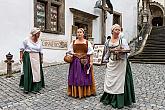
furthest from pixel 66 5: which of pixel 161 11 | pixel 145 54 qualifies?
pixel 161 11

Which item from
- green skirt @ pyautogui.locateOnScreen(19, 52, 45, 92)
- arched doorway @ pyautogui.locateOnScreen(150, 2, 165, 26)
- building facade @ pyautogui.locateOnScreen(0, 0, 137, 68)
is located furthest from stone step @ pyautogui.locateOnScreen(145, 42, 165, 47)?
arched doorway @ pyautogui.locateOnScreen(150, 2, 165, 26)

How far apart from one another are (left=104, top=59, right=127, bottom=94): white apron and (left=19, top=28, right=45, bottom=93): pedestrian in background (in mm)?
2198

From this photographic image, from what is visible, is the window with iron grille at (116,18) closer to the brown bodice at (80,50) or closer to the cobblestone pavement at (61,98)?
the cobblestone pavement at (61,98)

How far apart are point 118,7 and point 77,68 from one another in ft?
43.1

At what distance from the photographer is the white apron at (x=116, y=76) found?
588cm

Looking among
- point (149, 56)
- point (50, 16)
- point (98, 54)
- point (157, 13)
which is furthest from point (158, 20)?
point (50, 16)

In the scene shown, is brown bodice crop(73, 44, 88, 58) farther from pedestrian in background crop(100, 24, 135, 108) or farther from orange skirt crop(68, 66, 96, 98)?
pedestrian in background crop(100, 24, 135, 108)

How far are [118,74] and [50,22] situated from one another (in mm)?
7861

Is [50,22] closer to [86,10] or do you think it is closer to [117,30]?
[86,10]

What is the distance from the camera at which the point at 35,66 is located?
7.40 metres

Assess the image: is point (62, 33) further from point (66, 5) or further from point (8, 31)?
point (8, 31)

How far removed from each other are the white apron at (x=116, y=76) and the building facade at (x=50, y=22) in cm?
596

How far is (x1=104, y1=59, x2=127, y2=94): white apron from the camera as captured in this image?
5.88 metres

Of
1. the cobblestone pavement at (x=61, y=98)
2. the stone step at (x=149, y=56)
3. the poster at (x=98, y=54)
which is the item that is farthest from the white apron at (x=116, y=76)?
the stone step at (x=149, y=56)
